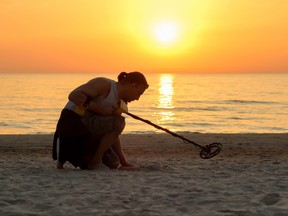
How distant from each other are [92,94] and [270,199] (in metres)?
2.58

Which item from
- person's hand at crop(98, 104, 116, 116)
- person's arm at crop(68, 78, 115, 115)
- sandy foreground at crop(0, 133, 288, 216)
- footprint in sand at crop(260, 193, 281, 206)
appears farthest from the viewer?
A: person's hand at crop(98, 104, 116, 116)

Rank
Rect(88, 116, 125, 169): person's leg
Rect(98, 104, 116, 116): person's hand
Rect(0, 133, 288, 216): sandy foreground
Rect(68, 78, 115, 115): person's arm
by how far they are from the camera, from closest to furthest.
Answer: Rect(0, 133, 288, 216): sandy foreground < Rect(68, 78, 115, 115): person's arm < Rect(98, 104, 116, 116): person's hand < Rect(88, 116, 125, 169): person's leg

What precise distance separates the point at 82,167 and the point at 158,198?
6.75 ft

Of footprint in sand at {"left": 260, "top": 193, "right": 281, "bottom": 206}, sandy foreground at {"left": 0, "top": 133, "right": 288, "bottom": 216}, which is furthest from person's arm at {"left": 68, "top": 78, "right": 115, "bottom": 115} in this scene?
footprint in sand at {"left": 260, "top": 193, "right": 281, "bottom": 206}

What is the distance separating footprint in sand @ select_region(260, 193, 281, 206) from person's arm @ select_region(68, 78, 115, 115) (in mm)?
2319

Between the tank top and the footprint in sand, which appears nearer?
the footprint in sand

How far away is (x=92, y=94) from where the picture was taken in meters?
6.23

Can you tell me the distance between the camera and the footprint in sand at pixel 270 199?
4.90m

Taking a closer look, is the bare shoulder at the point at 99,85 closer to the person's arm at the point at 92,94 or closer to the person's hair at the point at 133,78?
the person's arm at the point at 92,94

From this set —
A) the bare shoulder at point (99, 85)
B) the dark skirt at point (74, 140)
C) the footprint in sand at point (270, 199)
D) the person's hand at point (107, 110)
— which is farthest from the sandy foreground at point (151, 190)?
the bare shoulder at point (99, 85)

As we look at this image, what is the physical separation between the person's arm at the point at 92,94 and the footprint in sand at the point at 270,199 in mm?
2319

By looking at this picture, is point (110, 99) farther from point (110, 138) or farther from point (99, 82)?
point (110, 138)

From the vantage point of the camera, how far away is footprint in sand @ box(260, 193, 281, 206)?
4902mm

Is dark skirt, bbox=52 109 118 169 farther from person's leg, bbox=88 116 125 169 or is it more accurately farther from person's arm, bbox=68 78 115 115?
person's arm, bbox=68 78 115 115
